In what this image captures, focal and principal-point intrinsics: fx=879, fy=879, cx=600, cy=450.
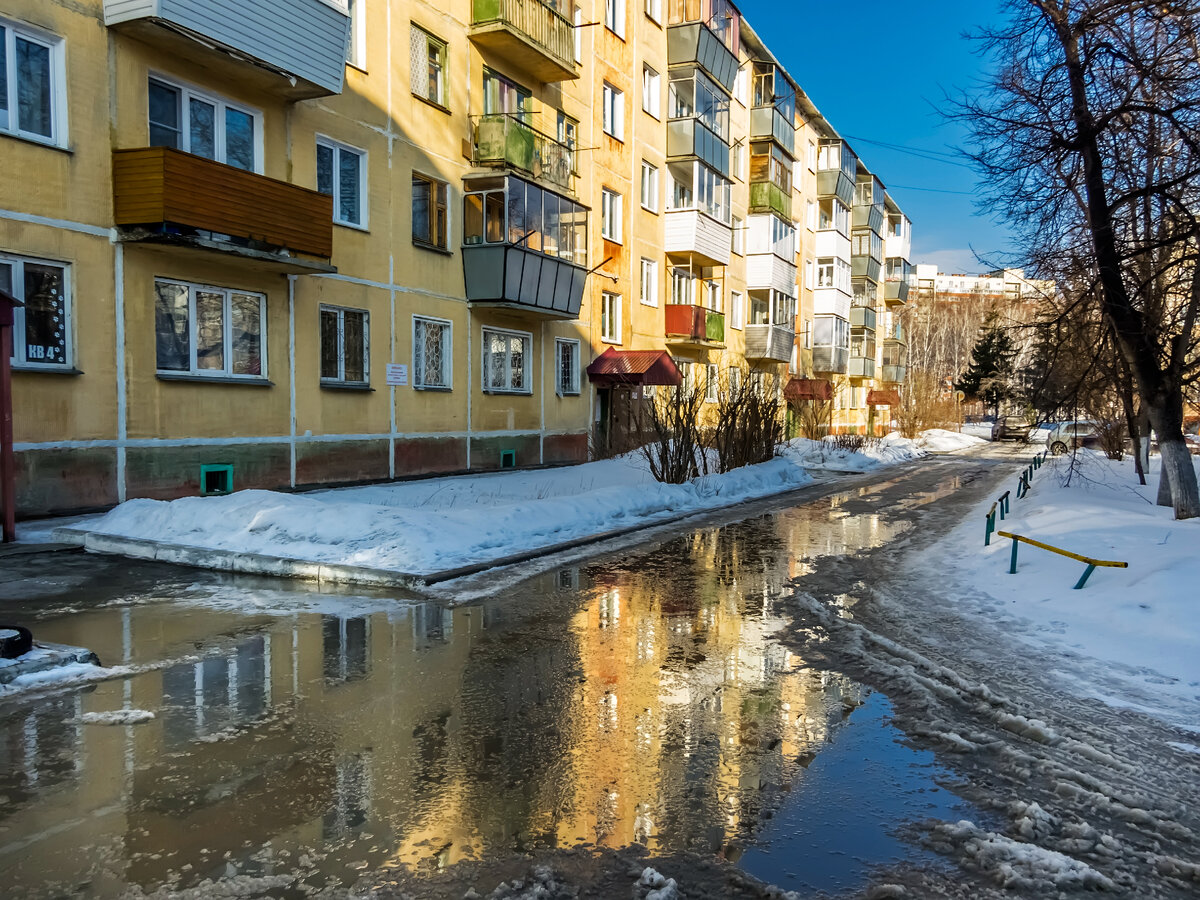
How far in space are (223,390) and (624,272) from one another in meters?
16.1

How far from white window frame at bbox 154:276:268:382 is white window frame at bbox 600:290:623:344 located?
13.1 meters

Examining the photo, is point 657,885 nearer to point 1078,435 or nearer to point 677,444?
point 677,444

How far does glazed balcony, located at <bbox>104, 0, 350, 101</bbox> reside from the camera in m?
12.5

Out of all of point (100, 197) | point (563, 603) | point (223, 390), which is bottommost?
point (563, 603)

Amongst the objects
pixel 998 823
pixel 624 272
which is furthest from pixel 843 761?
pixel 624 272

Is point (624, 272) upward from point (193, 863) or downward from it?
upward

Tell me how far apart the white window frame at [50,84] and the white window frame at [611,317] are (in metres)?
16.6

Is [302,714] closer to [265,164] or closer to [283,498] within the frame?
[283,498]

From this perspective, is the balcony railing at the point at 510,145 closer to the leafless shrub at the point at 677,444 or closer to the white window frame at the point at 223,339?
the leafless shrub at the point at 677,444

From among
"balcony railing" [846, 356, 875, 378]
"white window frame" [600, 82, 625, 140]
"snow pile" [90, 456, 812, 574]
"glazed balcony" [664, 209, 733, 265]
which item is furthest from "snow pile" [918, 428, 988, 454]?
"snow pile" [90, 456, 812, 574]

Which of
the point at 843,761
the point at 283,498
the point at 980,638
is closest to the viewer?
the point at 843,761

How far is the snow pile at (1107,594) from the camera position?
6055 mm

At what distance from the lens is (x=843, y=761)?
451 cm

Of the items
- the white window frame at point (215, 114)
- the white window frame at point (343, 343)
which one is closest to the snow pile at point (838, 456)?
the white window frame at point (343, 343)
